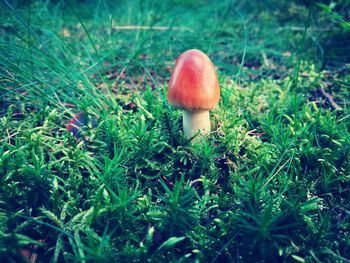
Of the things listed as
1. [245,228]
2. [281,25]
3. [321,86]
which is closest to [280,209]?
[245,228]

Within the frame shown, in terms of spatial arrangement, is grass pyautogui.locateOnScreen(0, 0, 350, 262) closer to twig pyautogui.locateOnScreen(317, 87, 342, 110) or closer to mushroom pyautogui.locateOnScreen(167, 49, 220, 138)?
twig pyautogui.locateOnScreen(317, 87, 342, 110)

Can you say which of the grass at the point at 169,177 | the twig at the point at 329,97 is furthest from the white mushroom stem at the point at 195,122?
the twig at the point at 329,97

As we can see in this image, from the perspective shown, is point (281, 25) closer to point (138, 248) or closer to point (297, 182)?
point (297, 182)

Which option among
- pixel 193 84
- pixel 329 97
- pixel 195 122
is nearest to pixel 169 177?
pixel 195 122

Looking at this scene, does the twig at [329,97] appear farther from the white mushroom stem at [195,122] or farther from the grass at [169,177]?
the white mushroom stem at [195,122]

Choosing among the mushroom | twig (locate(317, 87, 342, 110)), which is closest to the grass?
twig (locate(317, 87, 342, 110))
